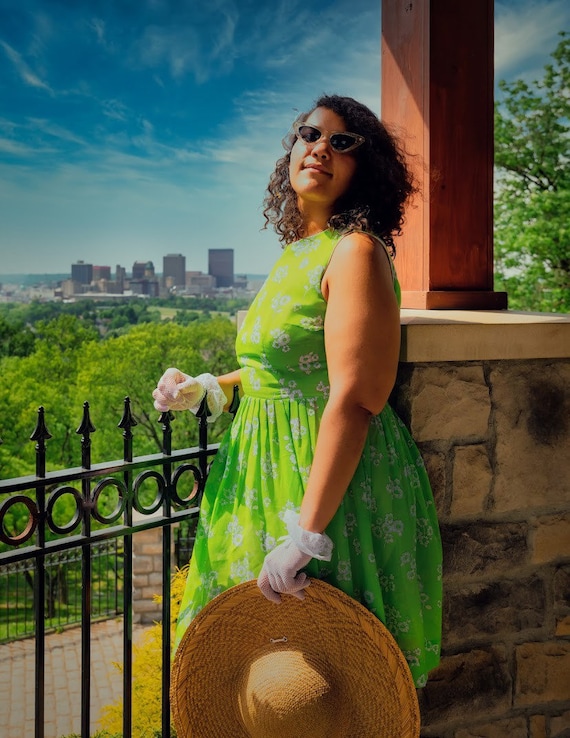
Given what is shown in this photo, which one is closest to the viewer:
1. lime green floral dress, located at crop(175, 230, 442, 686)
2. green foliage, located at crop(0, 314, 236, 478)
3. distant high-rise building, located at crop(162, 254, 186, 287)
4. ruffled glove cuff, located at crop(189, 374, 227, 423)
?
lime green floral dress, located at crop(175, 230, 442, 686)

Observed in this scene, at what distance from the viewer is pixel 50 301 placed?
34.7 meters

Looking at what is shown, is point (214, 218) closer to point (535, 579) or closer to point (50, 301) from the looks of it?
point (50, 301)

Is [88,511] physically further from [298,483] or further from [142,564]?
[142,564]

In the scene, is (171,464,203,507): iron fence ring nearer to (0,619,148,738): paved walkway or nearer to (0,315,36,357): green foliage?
(0,619,148,738): paved walkway

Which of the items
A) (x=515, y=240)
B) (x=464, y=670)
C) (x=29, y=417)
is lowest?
(x=29, y=417)

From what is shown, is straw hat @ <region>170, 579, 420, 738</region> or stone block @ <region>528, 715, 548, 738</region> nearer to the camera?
straw hat @ <region>170, 579, 420, 738</region>

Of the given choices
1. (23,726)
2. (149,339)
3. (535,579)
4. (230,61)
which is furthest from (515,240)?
(230,61)

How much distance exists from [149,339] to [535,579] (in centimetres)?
2124

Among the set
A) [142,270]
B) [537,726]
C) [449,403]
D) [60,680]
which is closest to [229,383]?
[449,403]

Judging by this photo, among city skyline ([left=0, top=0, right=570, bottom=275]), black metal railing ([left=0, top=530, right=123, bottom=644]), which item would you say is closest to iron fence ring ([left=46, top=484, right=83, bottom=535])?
black metal railing ([left=0, top=530, right=123, bottom=644])

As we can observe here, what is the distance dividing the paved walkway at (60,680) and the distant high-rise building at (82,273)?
30.9 meters

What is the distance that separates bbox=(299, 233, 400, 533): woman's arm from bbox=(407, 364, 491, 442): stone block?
0.32 m

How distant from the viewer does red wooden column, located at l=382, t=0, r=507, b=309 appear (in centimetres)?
184

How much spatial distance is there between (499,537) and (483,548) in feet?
0.16
